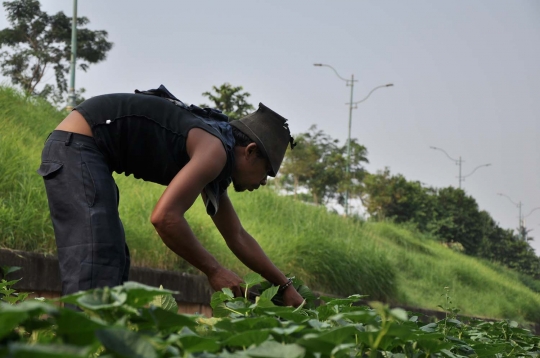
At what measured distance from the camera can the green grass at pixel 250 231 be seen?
5.57 m

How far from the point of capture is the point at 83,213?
274cm

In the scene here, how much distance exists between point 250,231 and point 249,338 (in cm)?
751

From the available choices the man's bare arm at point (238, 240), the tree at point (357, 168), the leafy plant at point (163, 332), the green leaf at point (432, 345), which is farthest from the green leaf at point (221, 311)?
the tree at point (357, 168)

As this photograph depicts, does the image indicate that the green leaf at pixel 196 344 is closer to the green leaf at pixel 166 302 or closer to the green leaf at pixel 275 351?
the green leaf at pixel 275 351

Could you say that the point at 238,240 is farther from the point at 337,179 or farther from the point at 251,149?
the point at 337,179

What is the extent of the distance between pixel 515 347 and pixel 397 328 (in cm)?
159

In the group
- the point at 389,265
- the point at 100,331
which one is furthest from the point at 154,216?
the point at 389,265

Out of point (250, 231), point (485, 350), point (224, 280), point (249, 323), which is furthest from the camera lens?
point (250, 231)

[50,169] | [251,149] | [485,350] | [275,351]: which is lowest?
[485,350]

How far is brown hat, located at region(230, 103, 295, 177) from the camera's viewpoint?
319 cm

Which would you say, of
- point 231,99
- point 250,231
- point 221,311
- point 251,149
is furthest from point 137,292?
point 231,99

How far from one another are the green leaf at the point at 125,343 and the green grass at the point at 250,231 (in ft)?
10.8

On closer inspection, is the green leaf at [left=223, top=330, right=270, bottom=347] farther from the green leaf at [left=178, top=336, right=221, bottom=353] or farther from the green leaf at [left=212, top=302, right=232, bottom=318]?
the green leaf at [left=212, top=302, right=232, bottom=318]

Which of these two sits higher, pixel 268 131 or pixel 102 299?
pixel 268 131
